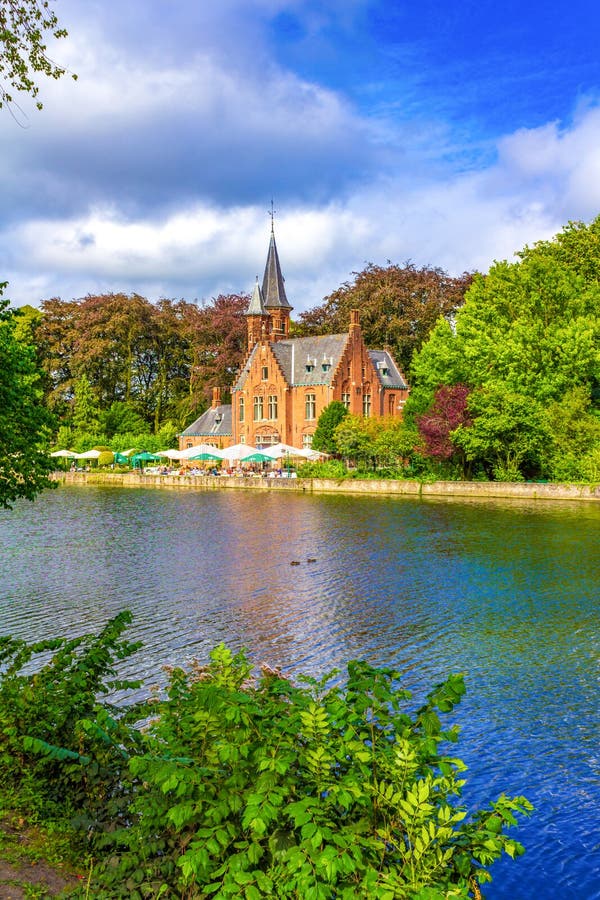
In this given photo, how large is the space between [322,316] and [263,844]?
2981 inches

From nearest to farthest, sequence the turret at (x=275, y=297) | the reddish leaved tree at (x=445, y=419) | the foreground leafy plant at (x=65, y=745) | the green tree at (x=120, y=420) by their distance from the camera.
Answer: the foreground leafy plant at (x=65, y=745) → the reddish leaved tree at (x=445, y=419) → the turret at (x=275, y=297) → the green tree at (x=120, y=420)

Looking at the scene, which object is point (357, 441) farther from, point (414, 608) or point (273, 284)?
point (414, 608)

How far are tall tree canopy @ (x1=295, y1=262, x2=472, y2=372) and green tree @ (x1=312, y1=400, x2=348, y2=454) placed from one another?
12428 millimetres

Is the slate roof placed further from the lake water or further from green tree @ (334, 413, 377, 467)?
the lake water

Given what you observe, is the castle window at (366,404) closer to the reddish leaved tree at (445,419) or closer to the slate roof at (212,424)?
the slate roof at (212,424)

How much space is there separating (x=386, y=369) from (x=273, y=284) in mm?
14393

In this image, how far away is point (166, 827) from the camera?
16.1ft

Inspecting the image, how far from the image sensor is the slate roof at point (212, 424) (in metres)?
72.2

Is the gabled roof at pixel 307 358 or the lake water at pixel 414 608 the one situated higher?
the gabled roof at pixel 307 358

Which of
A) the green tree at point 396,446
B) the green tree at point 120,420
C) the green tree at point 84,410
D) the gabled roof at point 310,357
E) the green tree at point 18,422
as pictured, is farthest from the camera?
the green tree at point 120,420

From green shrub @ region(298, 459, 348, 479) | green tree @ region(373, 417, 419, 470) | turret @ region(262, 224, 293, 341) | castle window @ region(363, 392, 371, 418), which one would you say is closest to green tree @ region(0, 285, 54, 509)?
green tree @ region(373, 417, 419, 470)

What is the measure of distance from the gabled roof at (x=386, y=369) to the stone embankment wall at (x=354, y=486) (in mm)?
18036

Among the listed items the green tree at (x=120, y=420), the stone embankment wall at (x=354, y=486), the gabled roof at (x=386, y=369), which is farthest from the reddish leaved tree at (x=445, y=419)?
the green tree at (x=120, y=420)

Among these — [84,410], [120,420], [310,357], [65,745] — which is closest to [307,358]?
[310,357]
